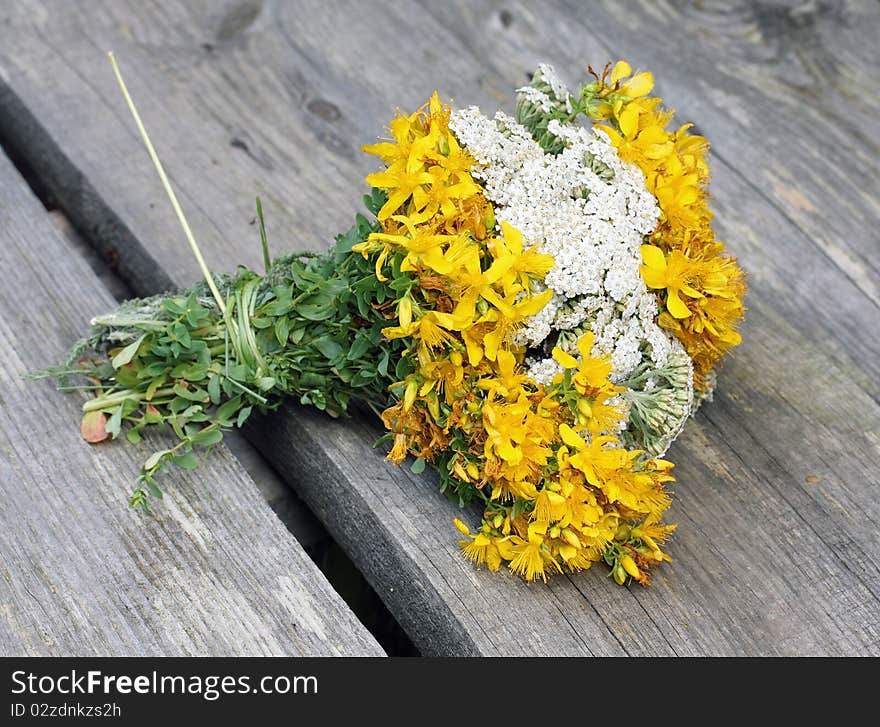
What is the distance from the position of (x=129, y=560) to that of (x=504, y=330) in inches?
25.3

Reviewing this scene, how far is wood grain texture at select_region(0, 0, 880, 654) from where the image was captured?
5.09 feet

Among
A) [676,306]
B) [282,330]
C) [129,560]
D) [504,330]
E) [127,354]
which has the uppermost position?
[676,306]

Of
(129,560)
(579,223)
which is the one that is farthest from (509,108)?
(129,560)

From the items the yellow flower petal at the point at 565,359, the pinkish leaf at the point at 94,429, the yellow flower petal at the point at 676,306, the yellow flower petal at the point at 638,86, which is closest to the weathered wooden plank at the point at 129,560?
the pinkish leaf at the point at 94,429

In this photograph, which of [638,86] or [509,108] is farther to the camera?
[509,108]

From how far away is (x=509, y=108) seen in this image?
243 cm

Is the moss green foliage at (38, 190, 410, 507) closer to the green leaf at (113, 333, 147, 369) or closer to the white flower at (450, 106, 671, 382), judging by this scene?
the green leaf at (113, 333, 147, 369)

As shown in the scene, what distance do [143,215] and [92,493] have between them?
699 mm

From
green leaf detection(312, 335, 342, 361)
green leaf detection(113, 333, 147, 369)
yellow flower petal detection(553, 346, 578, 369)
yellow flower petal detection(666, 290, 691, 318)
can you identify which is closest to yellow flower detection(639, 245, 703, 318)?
yellow flower petal detection(666, 290, 691, 318)

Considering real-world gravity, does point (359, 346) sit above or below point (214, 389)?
above

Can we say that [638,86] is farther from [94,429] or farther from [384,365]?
[94,429]

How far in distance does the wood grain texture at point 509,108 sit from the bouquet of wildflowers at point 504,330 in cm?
9

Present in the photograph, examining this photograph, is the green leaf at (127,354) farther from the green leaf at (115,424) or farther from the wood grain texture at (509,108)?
the wood grain texture at (509,108)

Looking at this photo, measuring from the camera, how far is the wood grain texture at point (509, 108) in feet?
5.09
